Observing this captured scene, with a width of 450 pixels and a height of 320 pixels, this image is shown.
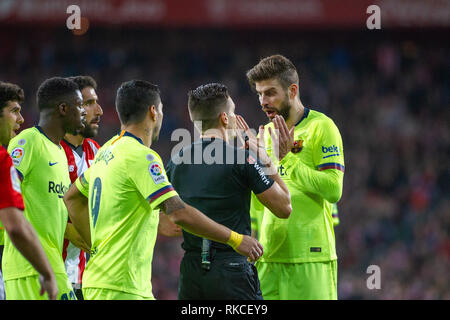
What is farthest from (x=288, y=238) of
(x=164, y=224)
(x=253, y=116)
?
(x=253, y=116)

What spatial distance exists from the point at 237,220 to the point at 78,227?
1.27 meters

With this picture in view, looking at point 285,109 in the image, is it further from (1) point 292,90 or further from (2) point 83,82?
(2) point 83,82

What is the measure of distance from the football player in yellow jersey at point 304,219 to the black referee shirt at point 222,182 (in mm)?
884

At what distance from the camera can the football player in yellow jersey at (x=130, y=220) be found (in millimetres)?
4250

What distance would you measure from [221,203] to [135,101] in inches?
38.2

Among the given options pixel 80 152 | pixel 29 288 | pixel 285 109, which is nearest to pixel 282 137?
pixel 285 109

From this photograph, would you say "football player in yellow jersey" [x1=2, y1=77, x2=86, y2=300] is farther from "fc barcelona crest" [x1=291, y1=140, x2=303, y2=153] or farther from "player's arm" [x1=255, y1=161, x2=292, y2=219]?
"fc barcelona crest" [x1=291, y1=140, x2=303, y2=153]

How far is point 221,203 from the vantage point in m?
4.60

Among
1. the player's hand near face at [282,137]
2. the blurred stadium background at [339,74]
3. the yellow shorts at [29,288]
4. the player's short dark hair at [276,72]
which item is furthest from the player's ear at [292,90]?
the blurred stadium background at [339,74]

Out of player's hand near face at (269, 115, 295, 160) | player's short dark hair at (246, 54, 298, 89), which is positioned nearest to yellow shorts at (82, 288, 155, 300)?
player's hand near face at (269, 115, 295, 160)

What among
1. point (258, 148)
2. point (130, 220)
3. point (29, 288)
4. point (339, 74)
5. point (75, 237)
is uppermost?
point (339, 74)

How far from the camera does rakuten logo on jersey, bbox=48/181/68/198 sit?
4.84m

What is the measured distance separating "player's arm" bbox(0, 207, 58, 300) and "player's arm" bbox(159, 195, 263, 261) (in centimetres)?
90

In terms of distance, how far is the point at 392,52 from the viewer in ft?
Answer: 67.2
